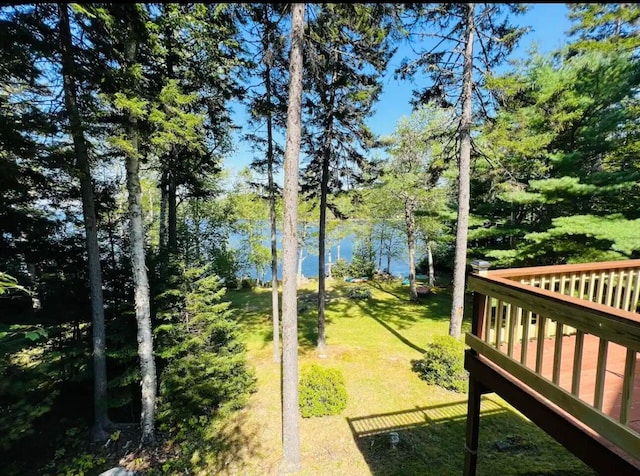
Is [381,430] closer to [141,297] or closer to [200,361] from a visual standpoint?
[200,361]

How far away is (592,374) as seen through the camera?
3.01m

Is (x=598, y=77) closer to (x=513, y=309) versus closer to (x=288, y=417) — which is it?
(x=513, y=309)

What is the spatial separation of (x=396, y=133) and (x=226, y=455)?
43.8 feet

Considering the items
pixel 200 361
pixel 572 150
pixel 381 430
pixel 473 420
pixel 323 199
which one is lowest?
pixel 381 430

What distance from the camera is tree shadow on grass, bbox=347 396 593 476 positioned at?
4.79m

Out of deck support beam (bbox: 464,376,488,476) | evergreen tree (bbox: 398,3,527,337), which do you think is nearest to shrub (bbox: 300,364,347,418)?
deck support beam (bbox: 464,376,488,476)

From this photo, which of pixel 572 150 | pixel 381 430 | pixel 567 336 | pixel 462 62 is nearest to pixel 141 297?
pixel 381 430

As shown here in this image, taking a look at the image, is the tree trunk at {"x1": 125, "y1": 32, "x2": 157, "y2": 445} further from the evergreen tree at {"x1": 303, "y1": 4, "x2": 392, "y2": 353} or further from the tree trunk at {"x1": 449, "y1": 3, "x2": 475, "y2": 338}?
the tree trunk at {"x1": 449, "y1": 3, "x2": 475, "y2": 338}

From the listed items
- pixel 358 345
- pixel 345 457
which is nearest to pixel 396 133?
pixel 358 345

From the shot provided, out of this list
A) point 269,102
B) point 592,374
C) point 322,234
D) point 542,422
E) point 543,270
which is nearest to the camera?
point 542,422

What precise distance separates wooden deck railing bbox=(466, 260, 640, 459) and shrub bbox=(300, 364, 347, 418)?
4.30 m

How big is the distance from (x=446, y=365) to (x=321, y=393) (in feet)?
10.8

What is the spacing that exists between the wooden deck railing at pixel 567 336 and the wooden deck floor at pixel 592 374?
0.02 m

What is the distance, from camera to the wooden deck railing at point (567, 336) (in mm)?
1956
